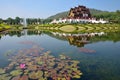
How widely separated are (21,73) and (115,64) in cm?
838

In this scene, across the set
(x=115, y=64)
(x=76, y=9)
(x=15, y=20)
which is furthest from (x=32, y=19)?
(x=115, y=64)

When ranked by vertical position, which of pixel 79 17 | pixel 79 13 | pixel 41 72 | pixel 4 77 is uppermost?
pixel 79 13

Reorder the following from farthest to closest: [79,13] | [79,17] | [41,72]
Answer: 1. [79,13]
2. [79,17]
3. [41,72]

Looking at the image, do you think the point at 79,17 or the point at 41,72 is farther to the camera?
the point at 79,17

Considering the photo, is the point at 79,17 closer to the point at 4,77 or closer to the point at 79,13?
the point at 79,13

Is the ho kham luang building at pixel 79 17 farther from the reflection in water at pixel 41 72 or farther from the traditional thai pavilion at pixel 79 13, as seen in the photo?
the reflection in water at pixel 41 72

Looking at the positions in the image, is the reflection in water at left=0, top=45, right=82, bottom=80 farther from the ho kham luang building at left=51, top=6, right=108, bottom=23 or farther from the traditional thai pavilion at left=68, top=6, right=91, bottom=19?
the traditional thai pavilion at left=68, top=6, right=91, bottom=19

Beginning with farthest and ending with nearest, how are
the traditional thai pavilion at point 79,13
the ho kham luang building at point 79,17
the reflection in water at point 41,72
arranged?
the traditional thai pavilion at point 79,13
the ho kham luang building at point 79,17
the reflection in water at point 41,72

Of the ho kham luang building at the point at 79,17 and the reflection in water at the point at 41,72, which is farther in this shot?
the ho kham luang building at the point at 79,17

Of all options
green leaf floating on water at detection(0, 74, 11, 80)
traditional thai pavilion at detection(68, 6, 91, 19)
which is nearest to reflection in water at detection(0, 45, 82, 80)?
green leaf floating on water at detection(0, 74, 11, 80)

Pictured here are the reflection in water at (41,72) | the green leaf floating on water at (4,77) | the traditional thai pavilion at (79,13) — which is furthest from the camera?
the traditional thai pavilion at (79,13)

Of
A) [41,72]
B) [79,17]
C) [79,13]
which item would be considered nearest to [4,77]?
[41,72]

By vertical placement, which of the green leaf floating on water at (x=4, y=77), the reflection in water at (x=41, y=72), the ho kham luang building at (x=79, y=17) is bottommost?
the green leaf floating on water at (x=4, y=77)

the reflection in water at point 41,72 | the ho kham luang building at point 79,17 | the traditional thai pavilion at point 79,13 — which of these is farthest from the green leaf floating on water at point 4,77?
the traditional thai pavilion at point 79,13
